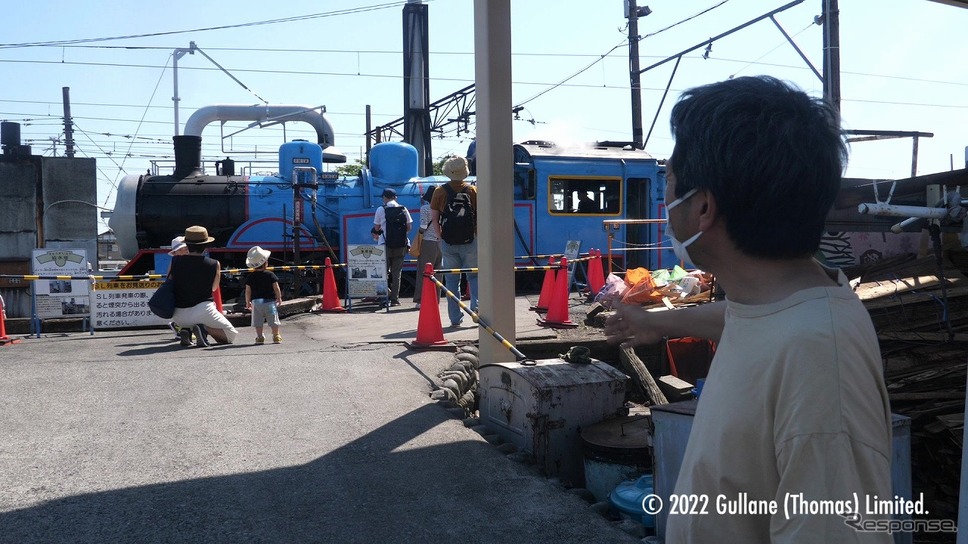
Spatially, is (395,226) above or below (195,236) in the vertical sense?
above

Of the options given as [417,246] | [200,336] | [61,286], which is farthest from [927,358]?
[61,286]

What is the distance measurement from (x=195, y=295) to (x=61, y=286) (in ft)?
10.6

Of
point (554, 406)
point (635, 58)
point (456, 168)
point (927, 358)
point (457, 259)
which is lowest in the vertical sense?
point (554, 406)

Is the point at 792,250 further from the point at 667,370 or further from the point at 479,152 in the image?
the point at 667,370

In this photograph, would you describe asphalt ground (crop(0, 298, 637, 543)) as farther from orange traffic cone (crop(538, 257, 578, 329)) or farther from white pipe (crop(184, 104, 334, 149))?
white pipe (crop(184, 104, 334, 149))

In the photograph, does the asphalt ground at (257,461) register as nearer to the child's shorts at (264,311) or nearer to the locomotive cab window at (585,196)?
the child's shorts at (264,311)

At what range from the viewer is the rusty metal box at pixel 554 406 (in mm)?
5078

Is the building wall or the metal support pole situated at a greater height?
the metal support pole

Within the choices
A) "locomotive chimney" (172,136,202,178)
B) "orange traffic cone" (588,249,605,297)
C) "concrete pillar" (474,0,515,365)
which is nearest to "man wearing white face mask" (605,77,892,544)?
"concrete pillar" (474,0,515,365)

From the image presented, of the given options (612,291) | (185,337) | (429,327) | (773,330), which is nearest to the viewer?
(773,330)

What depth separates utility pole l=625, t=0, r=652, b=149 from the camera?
21219 mm

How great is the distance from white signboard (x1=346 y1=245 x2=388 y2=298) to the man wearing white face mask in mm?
11307

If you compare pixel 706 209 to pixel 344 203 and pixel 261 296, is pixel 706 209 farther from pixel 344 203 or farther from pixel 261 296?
pixel 344 203

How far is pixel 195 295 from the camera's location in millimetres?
8922
